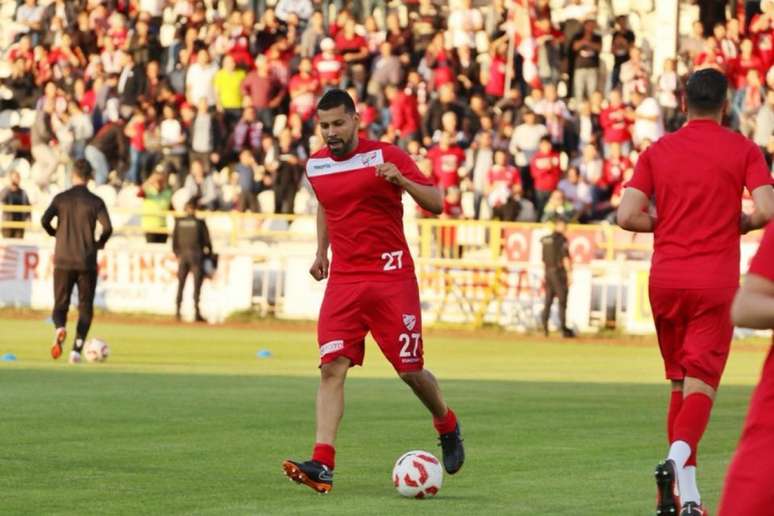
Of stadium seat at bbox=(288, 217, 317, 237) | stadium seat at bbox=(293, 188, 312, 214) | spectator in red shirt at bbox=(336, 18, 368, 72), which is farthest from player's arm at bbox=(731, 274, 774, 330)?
spectator in red shirt at bbox=(336, 18, 368, 72)

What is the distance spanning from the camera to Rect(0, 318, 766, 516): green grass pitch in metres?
10.6

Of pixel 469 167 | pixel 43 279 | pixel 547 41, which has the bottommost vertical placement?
pixel 43 279

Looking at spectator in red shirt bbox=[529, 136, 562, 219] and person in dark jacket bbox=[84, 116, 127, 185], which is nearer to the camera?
spectator in red shirt bbox=[529, 136, 562, 219]

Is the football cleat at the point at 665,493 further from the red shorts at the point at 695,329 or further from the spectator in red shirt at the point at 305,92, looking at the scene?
the spectator in red shirt at the point at 305,92

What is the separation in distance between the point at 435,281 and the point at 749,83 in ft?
20.5

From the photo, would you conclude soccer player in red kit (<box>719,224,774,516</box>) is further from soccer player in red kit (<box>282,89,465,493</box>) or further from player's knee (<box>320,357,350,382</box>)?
player's knee (<box>320,357,350,382</box>)

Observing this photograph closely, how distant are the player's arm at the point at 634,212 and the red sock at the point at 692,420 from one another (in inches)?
35.2

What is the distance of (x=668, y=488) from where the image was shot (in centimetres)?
923

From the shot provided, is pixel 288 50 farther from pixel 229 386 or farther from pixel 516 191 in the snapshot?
pixel 229 386

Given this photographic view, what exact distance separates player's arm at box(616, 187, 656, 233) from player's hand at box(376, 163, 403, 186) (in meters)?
1.58

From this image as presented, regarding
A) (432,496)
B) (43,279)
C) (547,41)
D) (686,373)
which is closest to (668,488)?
(686,373)

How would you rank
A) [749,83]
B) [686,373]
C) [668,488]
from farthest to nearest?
[749,83], [686,373], [668,488]

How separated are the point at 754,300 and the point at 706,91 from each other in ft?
16.1

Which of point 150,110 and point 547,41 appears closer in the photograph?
point 547,41
